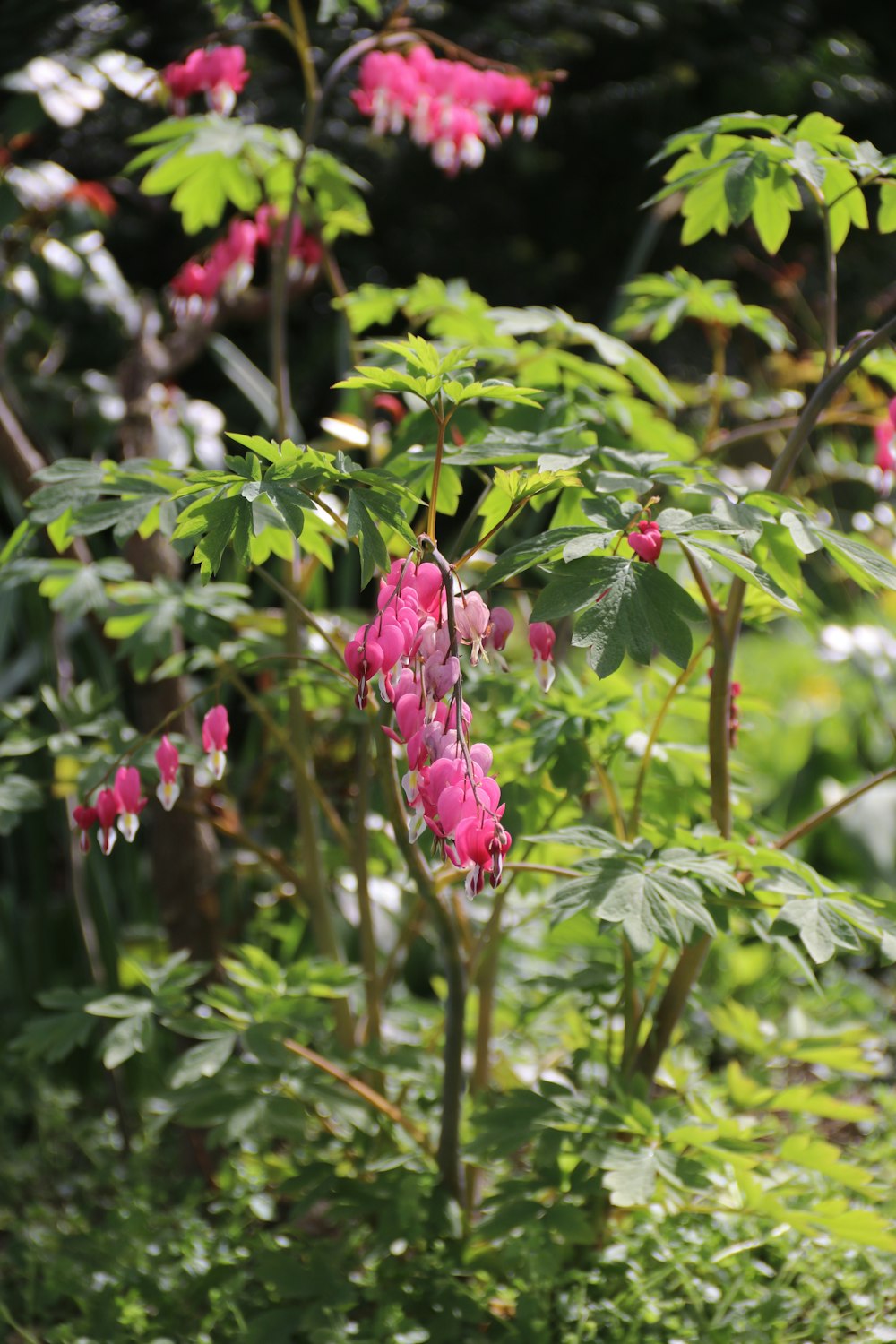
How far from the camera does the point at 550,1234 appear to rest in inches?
59.2

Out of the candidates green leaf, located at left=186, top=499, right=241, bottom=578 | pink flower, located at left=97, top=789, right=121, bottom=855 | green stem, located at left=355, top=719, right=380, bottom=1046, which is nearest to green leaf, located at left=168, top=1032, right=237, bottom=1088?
green stem, located at left=355, top=719, right=380, bottom=1046

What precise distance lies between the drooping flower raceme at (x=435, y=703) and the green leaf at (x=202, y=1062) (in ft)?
2.07

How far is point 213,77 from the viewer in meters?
1.71

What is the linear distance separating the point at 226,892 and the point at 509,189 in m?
3.25

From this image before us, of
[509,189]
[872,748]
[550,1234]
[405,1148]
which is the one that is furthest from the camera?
[509,189]

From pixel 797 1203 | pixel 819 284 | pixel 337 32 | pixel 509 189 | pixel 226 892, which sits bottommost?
pixel 226 892

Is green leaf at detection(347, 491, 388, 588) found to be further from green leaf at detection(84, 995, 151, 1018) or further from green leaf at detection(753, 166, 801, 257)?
green leaf at detection(84, 995, 151, 1018)

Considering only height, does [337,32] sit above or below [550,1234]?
above

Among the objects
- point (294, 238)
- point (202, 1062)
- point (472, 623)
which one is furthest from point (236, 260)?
point (202, 1062)

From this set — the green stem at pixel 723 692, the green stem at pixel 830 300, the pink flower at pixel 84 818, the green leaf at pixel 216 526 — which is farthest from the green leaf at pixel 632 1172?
the green stem at pixel 830 300

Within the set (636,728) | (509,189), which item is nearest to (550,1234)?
(636,728)

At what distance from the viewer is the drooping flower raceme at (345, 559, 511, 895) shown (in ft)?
3.02

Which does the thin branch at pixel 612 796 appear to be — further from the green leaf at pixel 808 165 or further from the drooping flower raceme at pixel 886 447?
the green leaf at pixel 808 165

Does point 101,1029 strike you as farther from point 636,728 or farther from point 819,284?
point 819,284
